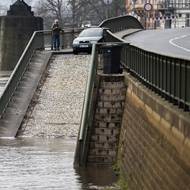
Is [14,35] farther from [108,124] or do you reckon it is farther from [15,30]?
[108,124]

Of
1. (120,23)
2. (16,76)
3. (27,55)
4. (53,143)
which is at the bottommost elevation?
(53,143)

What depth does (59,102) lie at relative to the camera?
33.5 metres

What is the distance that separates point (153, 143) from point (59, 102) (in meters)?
18.8

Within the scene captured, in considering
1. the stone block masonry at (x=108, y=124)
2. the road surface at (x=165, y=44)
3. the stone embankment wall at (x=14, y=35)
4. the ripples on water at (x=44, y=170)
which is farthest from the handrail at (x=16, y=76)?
the stone embankment wall at (x=14, y=35)

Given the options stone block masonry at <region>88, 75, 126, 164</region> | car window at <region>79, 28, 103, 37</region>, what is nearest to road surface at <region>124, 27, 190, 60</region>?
stone block masonry at <region>88, 75, 126, 164</region>

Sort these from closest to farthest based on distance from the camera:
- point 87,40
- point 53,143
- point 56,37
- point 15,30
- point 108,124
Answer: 1. point 108,124
2. point 53,143
3. point 87,40
4. point 56,37
5. point 15,30

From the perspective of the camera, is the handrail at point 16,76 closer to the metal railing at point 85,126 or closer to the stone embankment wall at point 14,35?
the metal railing at point 85,126

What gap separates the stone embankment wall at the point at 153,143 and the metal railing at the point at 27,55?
11777mm

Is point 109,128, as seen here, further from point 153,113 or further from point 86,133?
point 153,113

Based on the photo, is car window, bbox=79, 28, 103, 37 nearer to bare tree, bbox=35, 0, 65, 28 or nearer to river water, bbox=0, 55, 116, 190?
river water, bbox=0, 55, 116, 190

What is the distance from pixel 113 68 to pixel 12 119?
25.3ft

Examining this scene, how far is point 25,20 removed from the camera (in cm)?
6644

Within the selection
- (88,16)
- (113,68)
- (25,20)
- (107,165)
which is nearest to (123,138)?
(107,165)

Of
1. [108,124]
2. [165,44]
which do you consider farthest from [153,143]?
[165,44]
